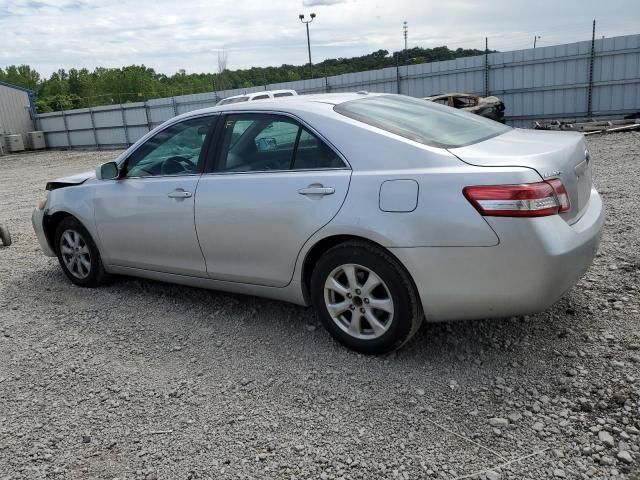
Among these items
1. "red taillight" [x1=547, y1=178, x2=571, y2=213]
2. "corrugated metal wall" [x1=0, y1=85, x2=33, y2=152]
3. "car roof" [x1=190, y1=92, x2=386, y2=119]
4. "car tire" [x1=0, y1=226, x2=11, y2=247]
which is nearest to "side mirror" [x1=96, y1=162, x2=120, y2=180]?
"car roof" [x1=190, y1=92, x2=386, y2=119]

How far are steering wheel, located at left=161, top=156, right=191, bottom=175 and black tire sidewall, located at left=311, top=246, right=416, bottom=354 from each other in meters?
1.48

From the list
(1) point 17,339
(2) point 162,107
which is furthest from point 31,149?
(1) point 17,339

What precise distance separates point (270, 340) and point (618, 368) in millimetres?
2131

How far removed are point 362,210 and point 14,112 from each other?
1445 inches

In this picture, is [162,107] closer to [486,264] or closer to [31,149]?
[31,149]

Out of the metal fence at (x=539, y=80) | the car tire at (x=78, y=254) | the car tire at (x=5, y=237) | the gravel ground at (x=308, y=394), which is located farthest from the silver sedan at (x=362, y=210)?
the metal fence at (x=539, y=80)

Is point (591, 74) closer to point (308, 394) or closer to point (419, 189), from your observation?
point (419, 189)

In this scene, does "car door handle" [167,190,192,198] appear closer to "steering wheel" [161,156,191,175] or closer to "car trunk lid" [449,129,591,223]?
"steering wheel" [161,156,191,175]

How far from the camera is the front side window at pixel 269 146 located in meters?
3.60

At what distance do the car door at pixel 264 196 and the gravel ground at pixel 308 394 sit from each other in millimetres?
554

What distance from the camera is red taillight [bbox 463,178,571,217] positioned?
2.88m

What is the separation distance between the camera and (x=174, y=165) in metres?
4.39

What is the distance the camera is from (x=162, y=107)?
29.6m

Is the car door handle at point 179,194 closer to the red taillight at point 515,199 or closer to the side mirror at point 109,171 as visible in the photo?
the side mirror at point 109,171
